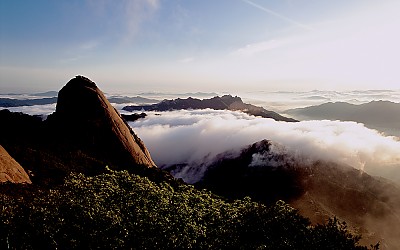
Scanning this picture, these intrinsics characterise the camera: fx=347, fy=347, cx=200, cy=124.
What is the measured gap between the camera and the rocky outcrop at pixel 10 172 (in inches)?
2152

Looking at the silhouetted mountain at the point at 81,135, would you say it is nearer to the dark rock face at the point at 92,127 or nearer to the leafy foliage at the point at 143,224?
the dark rock face at the point at 92,127

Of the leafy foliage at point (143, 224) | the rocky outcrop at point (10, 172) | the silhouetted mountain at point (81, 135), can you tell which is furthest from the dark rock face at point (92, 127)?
the leafy foliage at point (143, 224)

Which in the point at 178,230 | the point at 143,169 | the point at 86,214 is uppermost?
the point at 86,214

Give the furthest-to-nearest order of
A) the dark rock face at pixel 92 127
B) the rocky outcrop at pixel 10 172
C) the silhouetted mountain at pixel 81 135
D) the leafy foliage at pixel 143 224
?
the dark rock face at pixel 92 127 < the silhouetted mountain at pixel 81 135 < the rocky outcrop at pixel 10 172 < the leafy foliage at pixel 143 224

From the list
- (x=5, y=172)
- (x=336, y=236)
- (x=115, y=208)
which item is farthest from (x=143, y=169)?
(x=336, y=236)

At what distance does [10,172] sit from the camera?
56.6m

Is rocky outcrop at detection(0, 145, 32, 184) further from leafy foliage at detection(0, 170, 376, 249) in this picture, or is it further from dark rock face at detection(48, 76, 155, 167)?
dark rock face at detection(48, 76, 155, 167)

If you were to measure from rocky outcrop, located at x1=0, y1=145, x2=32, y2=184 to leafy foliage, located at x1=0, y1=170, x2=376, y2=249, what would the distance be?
66.3ft

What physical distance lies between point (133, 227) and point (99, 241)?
3.22m

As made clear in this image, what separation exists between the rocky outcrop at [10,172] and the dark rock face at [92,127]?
3547 centimetres

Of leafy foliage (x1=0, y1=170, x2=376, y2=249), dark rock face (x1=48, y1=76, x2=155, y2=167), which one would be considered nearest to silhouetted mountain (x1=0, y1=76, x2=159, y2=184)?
dark rock face (x1=48, y1=76, x2=155, y2=167)

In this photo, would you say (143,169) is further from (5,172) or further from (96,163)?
(5,172)

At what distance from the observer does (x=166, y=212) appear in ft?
115

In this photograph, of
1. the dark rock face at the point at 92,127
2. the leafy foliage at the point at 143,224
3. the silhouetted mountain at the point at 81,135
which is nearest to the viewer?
the leafy foliage at the point at 143,224
